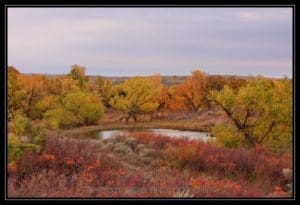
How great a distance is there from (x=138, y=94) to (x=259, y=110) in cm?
741

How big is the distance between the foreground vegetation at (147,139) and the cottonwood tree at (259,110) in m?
0.05

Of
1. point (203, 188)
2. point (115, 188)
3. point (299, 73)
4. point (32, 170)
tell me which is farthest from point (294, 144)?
point (32, 170)

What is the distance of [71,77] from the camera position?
2369cm

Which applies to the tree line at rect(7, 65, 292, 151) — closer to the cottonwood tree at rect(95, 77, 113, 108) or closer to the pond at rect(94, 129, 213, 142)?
the cottonwood tree at rect(95, 77, 113, 108)

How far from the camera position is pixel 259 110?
23.6 meters

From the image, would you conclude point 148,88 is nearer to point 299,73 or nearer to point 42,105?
point 42,105

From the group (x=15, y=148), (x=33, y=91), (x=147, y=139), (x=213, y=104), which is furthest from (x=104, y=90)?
(x=15, y=148)

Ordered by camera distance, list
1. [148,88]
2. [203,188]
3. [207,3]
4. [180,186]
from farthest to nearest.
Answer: [148,88] < [180,186] < [203,188] < [207,3]

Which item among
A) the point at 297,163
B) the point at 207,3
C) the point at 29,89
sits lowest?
the point at 297,163

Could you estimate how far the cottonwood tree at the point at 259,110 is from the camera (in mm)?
22953

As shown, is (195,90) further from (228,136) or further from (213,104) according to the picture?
(228,136)

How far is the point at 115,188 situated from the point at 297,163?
167 inches

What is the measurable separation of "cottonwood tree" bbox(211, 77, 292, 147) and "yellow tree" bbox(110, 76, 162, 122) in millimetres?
4708

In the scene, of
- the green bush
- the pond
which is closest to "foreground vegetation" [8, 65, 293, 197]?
the green bush
